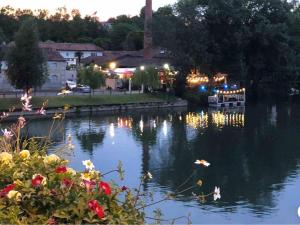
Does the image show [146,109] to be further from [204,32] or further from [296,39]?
[296,39]

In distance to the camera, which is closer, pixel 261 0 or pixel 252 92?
pixel 261 0

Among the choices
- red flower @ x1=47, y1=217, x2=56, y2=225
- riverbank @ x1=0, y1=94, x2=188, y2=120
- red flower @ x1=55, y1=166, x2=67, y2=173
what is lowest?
riverbank @ x1=0, y1=94, x2=188, y2=120

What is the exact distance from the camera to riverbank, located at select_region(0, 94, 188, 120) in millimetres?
35950

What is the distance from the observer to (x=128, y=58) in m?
55.7

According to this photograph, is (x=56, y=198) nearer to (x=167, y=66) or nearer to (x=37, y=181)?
(x=37, y=181)

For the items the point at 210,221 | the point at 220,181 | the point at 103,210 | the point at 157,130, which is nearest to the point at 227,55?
the point at 157,130

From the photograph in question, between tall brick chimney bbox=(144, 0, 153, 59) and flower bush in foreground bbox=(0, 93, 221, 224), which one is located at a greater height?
tall brick chimney bbox=(144, 0, 153, 59)

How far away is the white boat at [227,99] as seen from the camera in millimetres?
44938

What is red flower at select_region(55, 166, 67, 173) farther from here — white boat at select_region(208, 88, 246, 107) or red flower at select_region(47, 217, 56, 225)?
white boat at select_region(208, 88, 246, 107)

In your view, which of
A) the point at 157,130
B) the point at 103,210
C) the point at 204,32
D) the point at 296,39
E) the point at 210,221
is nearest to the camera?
the point at 103,210

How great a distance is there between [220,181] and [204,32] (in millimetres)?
28424

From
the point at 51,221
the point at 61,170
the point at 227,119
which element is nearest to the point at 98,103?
the point at 227,119

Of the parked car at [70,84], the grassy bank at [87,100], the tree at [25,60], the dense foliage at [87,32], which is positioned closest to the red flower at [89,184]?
the grassy bank at [87,100]

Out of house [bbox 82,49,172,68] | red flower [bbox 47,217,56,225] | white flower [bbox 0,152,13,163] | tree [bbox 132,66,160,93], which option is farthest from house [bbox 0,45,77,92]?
red flower [bbox 47,217,56,225]
